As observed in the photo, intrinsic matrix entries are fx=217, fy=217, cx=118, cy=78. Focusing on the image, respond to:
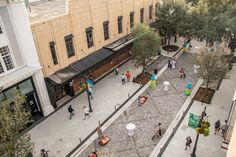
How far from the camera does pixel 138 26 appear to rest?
26.1 metres

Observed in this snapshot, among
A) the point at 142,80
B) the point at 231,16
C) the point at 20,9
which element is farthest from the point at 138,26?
the point at 20,9

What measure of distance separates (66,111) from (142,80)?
32.9 ft

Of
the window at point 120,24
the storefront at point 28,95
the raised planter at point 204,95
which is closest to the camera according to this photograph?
the storefront at point 28,95

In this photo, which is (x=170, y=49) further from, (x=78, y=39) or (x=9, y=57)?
(x=9, y=57)

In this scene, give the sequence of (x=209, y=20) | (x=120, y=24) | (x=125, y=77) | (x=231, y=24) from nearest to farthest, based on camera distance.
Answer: (x=231, y=24), (x=125, y=77), (x=209, y=20), (x=120, y=24)

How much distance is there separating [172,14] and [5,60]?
23.8m

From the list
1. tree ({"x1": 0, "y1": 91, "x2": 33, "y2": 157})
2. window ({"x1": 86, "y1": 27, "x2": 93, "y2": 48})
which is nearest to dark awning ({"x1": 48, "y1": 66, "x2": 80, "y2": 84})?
window ({"x1": 86, "y1": 27, "x2": 93, "y2": 48})

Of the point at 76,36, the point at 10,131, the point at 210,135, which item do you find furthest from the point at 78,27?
the point at 210,135

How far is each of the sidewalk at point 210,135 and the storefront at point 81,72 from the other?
10.2 meters

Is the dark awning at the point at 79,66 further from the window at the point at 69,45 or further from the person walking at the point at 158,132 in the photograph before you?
the person walking at the point at 158,132

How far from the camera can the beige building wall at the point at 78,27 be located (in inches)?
813

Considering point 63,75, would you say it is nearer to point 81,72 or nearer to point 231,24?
point 81,72

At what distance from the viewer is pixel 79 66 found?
24.1 meters

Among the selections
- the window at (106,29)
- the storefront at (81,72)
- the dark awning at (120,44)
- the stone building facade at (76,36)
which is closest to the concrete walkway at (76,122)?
the storefront at (81,72)
